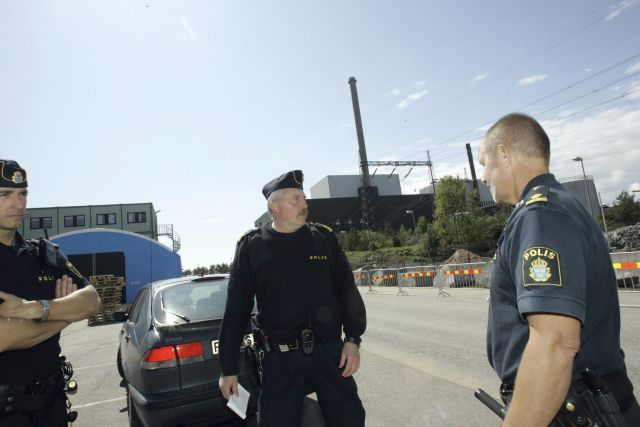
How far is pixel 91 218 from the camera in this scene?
174 feet

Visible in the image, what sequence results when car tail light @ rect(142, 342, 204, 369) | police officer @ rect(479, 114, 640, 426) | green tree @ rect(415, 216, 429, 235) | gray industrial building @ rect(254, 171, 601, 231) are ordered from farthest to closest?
1. gray industrial building @ rect(254, 171, 601, 231)
2. green tree @ rect(415, 216, 429, 235)
3. car tail light @ rect(142, 342, 204, 369)
4. police officer @ rect(479, 114, 640, 426)

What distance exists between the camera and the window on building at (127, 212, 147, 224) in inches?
2138

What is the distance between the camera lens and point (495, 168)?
1.83 metres

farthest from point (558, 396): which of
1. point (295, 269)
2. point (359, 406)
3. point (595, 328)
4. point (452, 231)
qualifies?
point (452, 231)

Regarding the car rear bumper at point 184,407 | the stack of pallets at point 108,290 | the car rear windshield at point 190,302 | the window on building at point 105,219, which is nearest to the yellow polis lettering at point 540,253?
the car rear bumper at point 184,407

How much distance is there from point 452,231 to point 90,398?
1526 inches

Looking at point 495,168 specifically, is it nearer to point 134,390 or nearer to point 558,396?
point 558,396

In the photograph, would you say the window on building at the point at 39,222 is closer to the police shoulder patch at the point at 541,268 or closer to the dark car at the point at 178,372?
the dark car at the point at 178,372

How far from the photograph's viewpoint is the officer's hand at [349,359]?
248 centimetres

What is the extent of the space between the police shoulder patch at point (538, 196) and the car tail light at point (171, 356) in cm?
305

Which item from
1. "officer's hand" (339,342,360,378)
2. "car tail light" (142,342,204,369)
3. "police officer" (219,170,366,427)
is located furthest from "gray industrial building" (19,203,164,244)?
"officer's hand" (339,342,360,378)

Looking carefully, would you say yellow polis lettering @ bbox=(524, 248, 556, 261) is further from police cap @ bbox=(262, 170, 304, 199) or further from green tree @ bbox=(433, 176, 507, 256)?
green tree @ bbox=(433, 176, 507, 256)

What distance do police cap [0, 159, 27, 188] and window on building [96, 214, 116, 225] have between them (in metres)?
57.6

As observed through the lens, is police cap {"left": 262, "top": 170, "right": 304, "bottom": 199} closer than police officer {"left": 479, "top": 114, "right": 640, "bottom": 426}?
No
